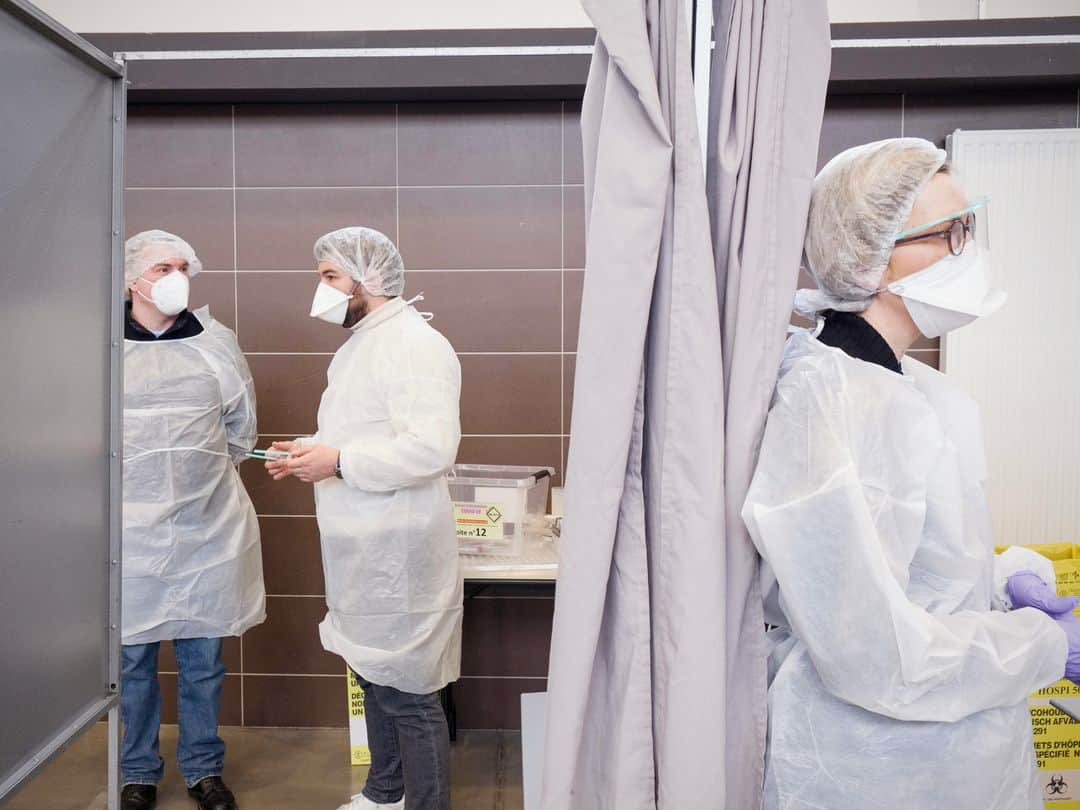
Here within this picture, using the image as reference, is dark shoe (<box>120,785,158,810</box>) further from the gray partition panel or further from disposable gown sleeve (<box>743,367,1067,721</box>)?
disposable gown sleeve (<box>743,367,1067,721</box>)

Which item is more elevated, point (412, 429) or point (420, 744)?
point (412, 429)

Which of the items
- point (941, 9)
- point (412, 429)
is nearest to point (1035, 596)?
point (412, 429)

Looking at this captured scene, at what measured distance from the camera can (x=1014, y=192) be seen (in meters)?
2.94

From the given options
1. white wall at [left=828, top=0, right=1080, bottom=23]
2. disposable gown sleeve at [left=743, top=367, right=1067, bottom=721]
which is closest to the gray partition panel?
disposable gown sleeve at [left=743, top=367, right=1067, bottom=721]

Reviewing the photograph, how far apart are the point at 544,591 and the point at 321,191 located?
5.60 ft

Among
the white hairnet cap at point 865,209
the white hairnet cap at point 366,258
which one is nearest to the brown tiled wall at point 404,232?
the white hairnet cap at point 366,258

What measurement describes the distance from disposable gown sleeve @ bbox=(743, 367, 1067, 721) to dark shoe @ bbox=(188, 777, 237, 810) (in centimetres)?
218

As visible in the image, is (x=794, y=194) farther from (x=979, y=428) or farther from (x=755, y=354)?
(x=979, y=428)

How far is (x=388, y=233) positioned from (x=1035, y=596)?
2478 millimetres

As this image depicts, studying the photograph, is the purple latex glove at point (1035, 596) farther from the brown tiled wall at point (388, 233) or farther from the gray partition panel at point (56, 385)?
the brown tiled wall at point (388, 233)

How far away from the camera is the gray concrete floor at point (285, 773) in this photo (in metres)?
2.64

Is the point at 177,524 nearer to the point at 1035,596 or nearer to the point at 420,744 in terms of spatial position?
the point at 420,744

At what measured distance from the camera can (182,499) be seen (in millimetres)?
2498

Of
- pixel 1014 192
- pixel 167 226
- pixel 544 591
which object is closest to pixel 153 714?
pixel 544 591
